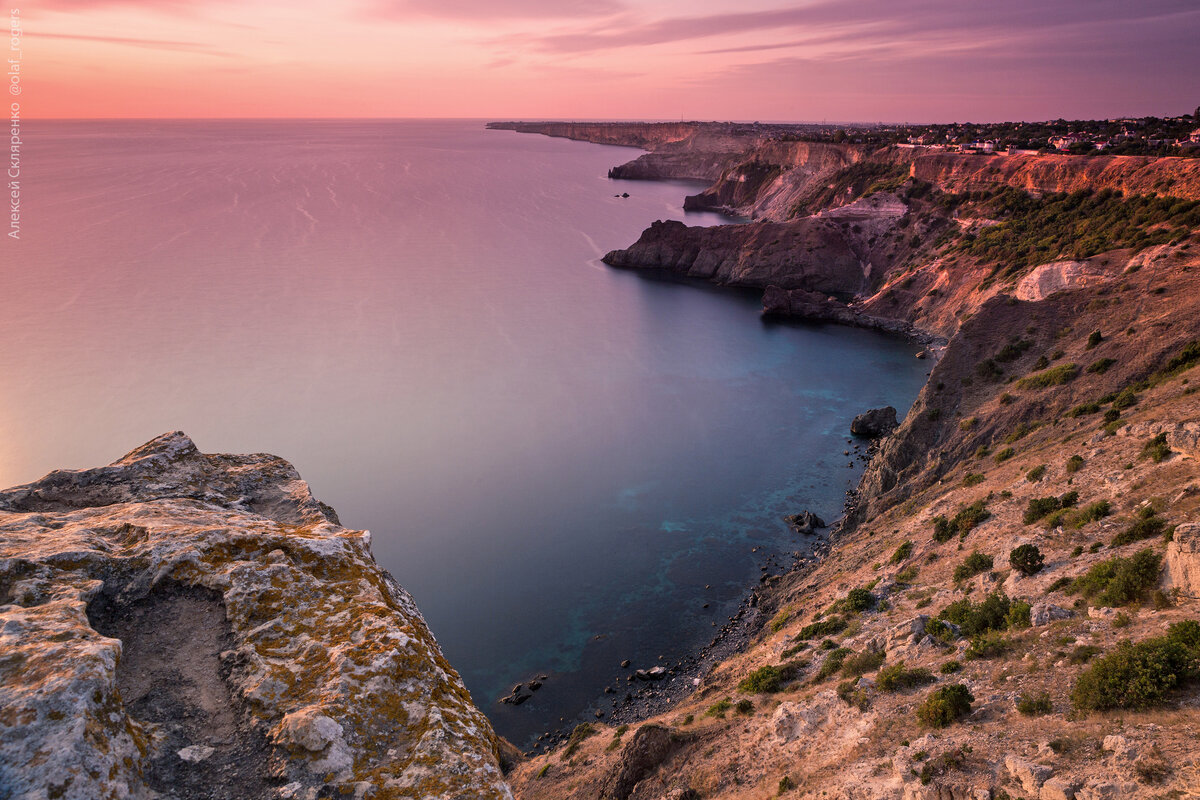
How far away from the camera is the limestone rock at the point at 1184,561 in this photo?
1653 centimetres

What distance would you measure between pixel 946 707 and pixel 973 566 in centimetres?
1027

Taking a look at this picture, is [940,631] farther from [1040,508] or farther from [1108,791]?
[1108,791]

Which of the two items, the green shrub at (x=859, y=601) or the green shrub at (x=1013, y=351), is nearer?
the green shrub at (x=859, y=601)

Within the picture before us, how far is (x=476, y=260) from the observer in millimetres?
Answer: 118500

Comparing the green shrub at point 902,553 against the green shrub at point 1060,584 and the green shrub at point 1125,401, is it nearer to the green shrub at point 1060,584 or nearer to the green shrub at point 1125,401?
the green shrub at point 1060,584

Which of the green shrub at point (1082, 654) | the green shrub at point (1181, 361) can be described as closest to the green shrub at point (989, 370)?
the green shrub at point (1181, 361)

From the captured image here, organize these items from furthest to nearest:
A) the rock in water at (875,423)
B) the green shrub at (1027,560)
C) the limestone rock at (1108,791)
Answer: the rock in water at (875,423) < the green shrub at (1027,560) < the limestone rock at (1108,791)

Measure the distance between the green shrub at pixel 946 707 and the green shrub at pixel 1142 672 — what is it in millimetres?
2482

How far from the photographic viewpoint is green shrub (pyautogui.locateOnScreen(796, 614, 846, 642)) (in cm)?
2647

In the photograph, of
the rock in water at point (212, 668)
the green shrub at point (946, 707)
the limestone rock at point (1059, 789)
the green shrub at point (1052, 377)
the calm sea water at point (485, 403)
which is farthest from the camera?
the calm sea water at point (485, 403)

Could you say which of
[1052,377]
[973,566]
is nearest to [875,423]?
[1052,377]

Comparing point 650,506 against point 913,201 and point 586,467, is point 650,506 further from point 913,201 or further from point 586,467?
point 913,201

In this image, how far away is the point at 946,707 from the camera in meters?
16.9

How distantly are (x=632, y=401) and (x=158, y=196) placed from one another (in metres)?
153
